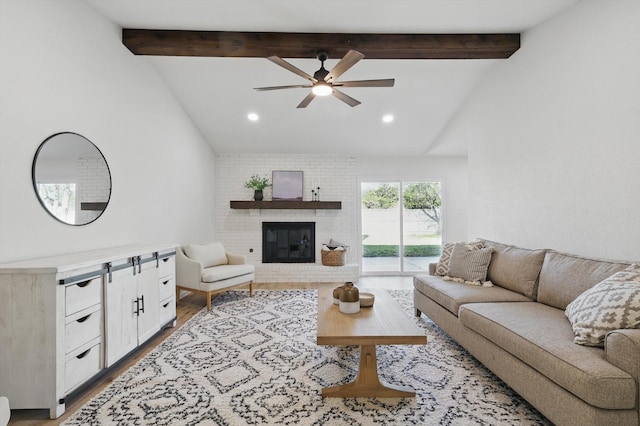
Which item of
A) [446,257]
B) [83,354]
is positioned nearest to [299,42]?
[446,257]

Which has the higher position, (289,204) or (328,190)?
(328,190)

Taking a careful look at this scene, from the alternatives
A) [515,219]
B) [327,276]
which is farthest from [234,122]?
[515,219]

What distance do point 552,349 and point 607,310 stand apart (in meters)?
0.37

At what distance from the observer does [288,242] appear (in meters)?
6.26

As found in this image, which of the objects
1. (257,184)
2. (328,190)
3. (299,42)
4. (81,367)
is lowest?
(81,367)

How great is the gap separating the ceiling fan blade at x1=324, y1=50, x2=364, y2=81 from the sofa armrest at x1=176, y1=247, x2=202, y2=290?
2.73m

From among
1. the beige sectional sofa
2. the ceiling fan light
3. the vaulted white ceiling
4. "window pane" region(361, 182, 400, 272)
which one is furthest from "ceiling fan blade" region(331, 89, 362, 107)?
"window pane" region(361, 182, 400, 272)

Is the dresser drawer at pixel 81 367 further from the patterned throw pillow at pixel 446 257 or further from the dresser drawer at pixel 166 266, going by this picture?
the patterned throw pillow at pixel 446 257

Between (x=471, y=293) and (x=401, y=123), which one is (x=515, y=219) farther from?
(x=401, y=123)

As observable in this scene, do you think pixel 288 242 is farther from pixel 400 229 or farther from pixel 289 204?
pixel 400 229

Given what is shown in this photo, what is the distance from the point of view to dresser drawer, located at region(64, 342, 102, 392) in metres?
2.02

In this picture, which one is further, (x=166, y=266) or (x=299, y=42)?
(x=299, y=42)

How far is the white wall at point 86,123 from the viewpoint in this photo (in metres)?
2.24

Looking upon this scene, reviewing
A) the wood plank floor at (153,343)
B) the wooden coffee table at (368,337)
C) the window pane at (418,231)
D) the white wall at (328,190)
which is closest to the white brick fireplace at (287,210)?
the white wall at (328,190)
